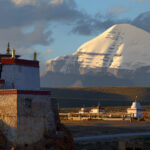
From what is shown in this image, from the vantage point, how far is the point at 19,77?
39.0m

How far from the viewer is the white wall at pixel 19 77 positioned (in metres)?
39.0

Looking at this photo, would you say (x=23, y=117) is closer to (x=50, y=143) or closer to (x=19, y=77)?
(x=50, y=143)

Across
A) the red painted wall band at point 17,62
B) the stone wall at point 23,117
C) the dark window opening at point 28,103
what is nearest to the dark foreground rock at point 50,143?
the stone wall at point 23,117

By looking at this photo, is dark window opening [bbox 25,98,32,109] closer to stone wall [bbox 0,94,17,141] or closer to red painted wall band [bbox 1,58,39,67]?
stone wall [bbox 0,94,17,141]

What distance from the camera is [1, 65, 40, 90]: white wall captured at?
39031 millimetres

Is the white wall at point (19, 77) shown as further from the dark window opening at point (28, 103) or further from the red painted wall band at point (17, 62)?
the dark window opening at point (28, 103)

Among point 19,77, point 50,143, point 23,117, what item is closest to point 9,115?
point 23,117

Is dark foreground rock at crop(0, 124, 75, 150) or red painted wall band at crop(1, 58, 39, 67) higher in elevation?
red painted wall band at crop(1, 58, 39, 67)

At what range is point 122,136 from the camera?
4772 centimetres

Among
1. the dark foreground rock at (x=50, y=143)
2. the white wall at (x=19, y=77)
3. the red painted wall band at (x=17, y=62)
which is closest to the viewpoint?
the dark foreground rock at (x=50, y=143)

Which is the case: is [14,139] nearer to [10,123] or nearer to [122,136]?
[10,123]

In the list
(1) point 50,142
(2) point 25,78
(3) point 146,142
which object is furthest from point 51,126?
(3) point 146,142

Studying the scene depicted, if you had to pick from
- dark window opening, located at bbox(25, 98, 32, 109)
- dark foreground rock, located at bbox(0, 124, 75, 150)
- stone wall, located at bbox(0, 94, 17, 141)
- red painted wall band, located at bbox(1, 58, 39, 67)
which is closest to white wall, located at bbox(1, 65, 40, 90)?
red painted wall band, located at bbox(1, 58, 39, 67)

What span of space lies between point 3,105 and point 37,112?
2.32 m
